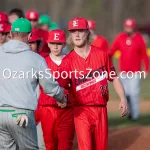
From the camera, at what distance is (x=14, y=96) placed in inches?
316

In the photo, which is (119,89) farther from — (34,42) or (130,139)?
(130,139)

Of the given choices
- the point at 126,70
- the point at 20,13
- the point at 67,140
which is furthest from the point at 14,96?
the point at 126,70

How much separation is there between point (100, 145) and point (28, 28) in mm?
2019

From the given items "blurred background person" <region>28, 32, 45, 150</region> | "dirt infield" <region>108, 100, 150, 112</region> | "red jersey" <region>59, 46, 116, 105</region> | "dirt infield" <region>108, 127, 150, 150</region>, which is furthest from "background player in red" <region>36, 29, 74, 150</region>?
"dirt infield" <region>108, 100, 150, 112</region>

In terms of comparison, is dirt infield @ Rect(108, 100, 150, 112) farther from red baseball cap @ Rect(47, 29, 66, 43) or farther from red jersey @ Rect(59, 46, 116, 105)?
red jersey @ Rect(59, 46, 116, 105)

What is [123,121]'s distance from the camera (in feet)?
54.6

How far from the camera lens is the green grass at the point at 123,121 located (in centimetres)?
1584

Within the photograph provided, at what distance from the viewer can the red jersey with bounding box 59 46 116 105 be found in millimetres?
9320

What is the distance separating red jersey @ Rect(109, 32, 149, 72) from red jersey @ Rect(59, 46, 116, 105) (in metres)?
7.51

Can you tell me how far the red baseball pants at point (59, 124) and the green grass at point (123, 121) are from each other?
4.73 m

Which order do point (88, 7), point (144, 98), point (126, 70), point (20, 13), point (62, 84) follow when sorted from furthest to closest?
point (88, 7) < point (144, 98) < point (126, 70) < point (20, 13) < point (62, 84)

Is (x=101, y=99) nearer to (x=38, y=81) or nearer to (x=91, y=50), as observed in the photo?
(x=91, y=50)

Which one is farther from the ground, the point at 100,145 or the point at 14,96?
the point at 14,96

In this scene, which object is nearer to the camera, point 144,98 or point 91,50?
point 91,50
